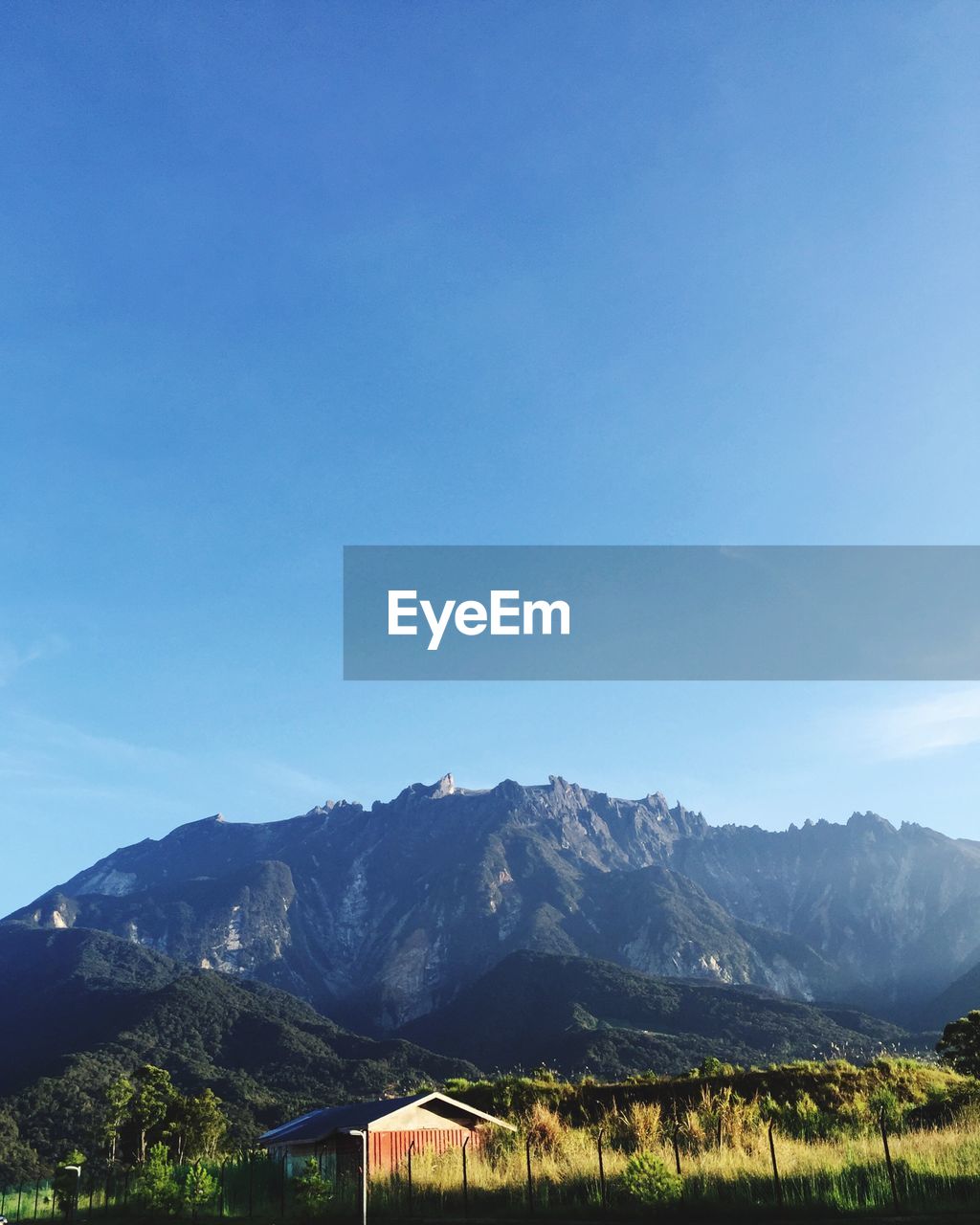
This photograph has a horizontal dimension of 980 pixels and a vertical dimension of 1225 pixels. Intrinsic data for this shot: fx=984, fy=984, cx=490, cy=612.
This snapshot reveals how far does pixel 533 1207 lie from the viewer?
2464 cm

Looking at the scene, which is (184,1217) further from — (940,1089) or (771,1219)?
(940,1089)

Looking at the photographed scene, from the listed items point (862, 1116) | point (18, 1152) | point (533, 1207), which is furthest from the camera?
point (18, 1152)

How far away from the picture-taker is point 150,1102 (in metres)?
83.1

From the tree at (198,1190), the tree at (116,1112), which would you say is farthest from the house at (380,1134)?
the tree at (116,1112)

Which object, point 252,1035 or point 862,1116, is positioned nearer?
point 862,1116

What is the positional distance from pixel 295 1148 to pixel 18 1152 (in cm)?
8667

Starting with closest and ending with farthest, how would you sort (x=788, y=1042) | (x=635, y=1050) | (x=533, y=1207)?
(x=533, y=1207), (x=635, y=1050), (x=788, y=1042)

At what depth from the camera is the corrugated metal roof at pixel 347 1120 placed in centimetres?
3569

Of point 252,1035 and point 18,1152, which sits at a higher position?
point 252,1035

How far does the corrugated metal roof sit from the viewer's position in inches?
1405

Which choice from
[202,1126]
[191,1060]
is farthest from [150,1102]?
[191,1060]

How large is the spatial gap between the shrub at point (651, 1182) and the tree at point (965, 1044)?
29.8 metres

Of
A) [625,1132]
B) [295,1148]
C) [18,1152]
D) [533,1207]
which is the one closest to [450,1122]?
[295,1148]

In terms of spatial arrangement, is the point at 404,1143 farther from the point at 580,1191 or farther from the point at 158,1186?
the point at 580,1191
